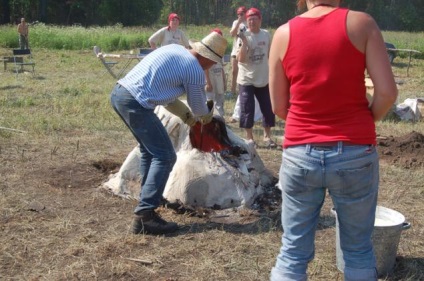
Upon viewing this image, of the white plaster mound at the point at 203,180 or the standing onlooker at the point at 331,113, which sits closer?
the standing onlooker at the point at 331,113

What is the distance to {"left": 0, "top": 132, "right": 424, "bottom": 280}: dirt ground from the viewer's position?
3.96m

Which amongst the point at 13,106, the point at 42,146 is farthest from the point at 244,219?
the point at 13,106

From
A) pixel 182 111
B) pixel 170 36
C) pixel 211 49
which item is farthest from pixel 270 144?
pixel 170 36

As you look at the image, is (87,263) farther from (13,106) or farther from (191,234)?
(13,106)

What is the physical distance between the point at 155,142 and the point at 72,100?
7.09 meters

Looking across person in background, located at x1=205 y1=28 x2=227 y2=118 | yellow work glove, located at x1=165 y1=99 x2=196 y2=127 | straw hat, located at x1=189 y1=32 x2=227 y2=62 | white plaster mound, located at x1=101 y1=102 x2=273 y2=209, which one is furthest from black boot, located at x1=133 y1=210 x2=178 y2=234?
person in background, located at x1=205 y1=28 x2=227 y2=118

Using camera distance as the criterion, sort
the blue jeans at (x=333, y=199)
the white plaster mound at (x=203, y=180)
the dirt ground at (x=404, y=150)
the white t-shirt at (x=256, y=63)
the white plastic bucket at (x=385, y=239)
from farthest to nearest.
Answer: the white t-shirt at (x=256, y=63) < the dirt ground at (x=404, y=150) < the white plaster mound at (x=203, y=180) < the white plastic bucket at (x=385, y=239) < the blue jeans at (x=333, y=199)

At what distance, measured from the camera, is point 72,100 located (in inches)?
435

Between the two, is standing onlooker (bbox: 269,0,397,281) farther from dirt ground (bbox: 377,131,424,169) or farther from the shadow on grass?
dirt ground (bbox: 377,131,424,169)

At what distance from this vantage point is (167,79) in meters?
4.27

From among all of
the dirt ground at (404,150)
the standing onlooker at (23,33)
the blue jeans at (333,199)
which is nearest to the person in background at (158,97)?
the blue jeans at (333,199)

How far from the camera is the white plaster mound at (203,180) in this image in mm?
5121

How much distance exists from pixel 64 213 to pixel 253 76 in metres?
3.42

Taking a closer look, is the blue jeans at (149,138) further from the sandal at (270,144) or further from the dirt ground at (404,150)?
the dirt ground at (404,150)
